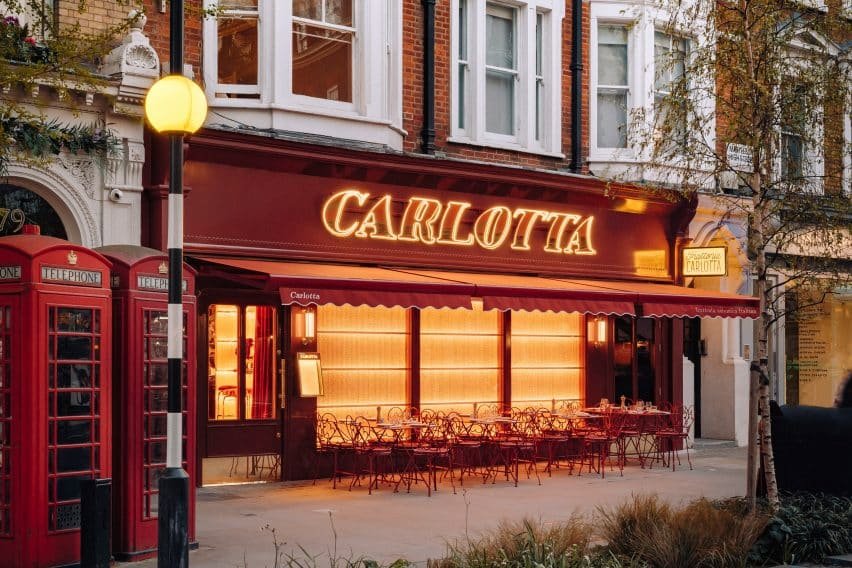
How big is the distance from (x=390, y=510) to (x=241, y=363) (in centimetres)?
351

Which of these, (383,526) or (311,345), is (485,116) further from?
(383,526)

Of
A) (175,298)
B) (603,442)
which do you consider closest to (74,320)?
(175,298)

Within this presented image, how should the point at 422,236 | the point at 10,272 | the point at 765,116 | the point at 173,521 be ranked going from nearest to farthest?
the point at 173,521, the point at 10,272, the point at 765,116, the point at 422,236

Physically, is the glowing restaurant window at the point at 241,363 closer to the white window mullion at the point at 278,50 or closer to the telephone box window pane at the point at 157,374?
the white window mullion at the point at 278,50

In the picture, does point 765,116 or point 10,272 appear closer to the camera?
point 10,272

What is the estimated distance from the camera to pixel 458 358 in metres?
18.5

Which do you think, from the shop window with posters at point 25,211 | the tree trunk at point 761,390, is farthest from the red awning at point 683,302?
the shop window with posters at point 25,211

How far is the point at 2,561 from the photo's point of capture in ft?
31.6

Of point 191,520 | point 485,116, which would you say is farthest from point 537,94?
point 191,520

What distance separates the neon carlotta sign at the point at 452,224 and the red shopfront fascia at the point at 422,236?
2 centimetres

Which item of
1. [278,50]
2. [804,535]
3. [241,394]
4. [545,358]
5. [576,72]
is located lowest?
[804,535]

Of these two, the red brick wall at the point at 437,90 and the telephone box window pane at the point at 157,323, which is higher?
the red brick wall at the point at 437,90

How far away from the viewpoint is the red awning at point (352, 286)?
14281 millimetres

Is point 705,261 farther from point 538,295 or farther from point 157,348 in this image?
point 157,348
